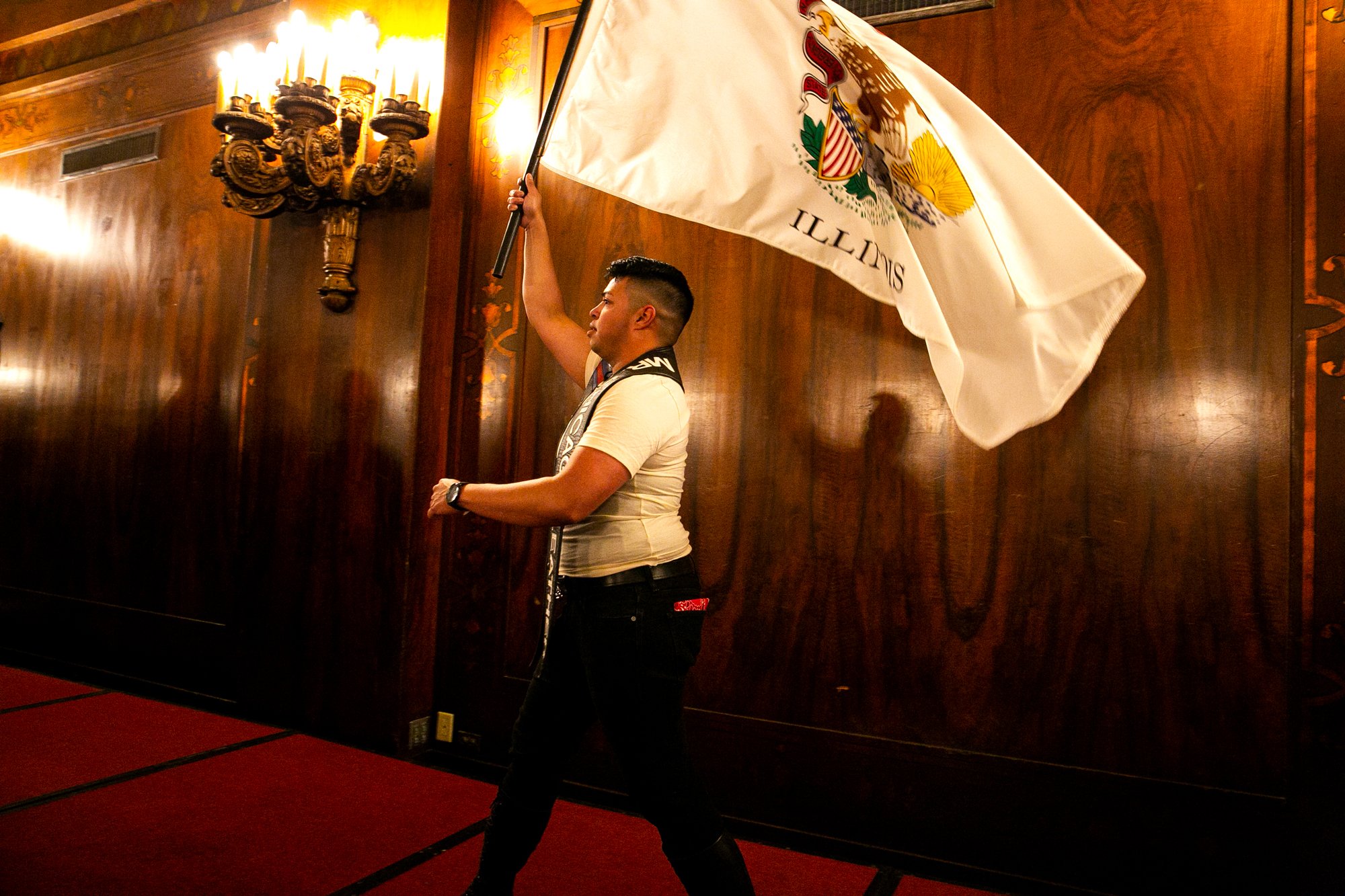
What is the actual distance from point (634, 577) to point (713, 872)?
548 millimetres

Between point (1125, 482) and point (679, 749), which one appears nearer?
point (679, 749)

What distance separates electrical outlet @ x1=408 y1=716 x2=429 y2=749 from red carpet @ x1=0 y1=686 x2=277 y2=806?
580 millimetres

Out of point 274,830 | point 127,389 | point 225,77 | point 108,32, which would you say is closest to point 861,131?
point 274,830

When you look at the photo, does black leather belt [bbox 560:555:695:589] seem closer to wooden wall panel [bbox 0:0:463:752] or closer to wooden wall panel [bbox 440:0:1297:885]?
wooden wall panel [bbox 440:0:1297:885]

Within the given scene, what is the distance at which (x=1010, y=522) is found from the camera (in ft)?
7.47

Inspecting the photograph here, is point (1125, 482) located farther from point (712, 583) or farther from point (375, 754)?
point (375, 754)

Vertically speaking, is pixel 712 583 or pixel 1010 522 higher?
pixel 1010 522

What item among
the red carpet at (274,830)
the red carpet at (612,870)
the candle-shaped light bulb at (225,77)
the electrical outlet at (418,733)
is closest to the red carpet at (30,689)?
the red carpet at (274,830)

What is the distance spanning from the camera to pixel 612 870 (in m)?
2.17

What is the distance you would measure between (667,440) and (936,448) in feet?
3.25

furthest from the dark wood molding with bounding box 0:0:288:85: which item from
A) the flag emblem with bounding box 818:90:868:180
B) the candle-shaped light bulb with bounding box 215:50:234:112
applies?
the flag emblem with bounding box 818:90:868:180

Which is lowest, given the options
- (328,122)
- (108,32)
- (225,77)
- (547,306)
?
(547,306)

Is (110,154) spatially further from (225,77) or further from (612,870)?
(612,870)

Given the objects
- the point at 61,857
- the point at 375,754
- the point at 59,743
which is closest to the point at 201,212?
the point at 59,743
